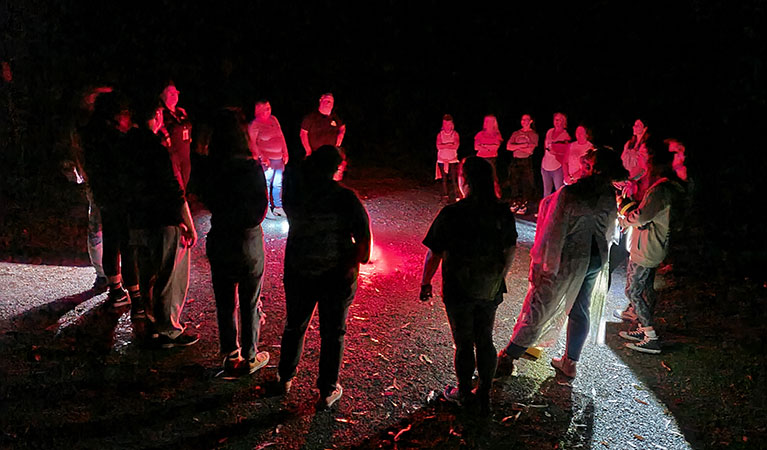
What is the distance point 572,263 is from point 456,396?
147cm

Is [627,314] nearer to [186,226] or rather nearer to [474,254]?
[474,254]

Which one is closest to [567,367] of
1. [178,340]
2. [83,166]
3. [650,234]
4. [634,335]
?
[634,335]

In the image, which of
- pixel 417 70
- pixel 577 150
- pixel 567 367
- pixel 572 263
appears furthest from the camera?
pixel 417 70

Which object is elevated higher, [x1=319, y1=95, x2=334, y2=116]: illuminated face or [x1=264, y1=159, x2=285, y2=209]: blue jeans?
[x1=319, y1=95, x2=334, y2=116]: illuminated face

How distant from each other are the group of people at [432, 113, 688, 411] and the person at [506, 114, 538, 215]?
206 inches

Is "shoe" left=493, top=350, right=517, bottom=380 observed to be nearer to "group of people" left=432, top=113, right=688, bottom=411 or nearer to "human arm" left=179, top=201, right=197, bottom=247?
"group of people" left=432, top=113, right=688, bottom=411

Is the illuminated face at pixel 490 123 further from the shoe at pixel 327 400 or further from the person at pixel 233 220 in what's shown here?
the shoe at pixel 327 400

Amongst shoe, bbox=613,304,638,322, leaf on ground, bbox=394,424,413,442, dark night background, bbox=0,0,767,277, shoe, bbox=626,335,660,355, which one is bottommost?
leaf on ground, bbox=394,424,413,442

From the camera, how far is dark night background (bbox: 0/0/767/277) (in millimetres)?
13077

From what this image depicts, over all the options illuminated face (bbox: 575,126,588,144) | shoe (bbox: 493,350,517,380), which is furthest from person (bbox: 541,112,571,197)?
shoe (bbox: 493,350,517,380)

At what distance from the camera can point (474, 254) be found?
385cm

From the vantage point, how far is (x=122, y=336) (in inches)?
206

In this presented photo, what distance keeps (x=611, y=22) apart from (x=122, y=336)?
70.2 ft

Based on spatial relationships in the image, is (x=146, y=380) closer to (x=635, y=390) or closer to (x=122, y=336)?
(x=122, y=336)
